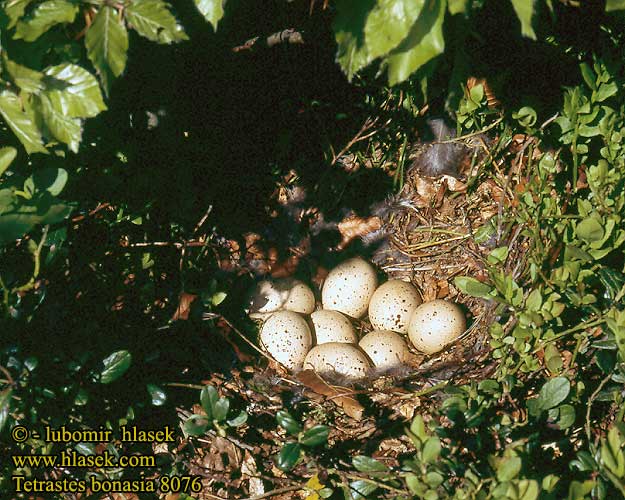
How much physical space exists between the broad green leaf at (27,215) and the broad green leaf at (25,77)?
284 mm

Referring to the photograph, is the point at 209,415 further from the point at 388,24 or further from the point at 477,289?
the point at 388,24

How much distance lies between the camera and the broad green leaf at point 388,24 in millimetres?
952

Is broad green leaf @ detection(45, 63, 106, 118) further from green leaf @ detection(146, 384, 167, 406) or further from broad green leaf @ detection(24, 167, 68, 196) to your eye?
green leaf @ detection(146, 384, 167, 406)

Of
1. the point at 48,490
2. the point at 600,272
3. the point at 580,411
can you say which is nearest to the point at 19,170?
the point at 48,490

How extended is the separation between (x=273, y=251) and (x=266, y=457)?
94cm

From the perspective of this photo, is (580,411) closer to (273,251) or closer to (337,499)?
(337,499)

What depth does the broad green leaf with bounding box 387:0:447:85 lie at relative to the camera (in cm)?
97

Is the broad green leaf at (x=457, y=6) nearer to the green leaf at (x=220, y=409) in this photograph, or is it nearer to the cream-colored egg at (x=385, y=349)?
the green leaf at (x=220, y=409)

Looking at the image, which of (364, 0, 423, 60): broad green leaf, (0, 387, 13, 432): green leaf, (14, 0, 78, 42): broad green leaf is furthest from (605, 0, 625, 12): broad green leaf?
(0, 387, 13, 432): green leaf

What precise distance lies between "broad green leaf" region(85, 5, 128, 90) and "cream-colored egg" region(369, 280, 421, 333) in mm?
1358

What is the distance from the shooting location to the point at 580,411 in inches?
58.3

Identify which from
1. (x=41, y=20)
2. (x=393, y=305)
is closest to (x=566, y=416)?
(x=393, y=305)

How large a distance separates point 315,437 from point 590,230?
84 centimetres

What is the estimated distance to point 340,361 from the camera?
1.94 metres
